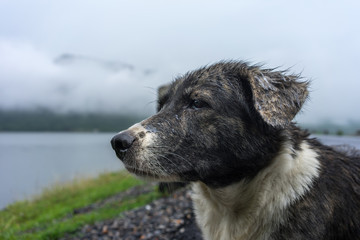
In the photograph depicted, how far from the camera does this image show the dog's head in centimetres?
284

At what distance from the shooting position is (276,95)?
9.43 ft

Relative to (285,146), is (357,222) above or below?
below

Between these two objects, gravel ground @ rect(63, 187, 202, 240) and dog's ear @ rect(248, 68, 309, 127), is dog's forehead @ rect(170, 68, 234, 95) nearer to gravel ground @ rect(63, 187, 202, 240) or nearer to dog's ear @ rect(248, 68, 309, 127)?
dog's ear @ rect(248, 68, 309, 127)

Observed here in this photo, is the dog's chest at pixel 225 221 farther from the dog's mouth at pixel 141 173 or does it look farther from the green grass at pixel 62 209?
the green grass at pixel 62 209

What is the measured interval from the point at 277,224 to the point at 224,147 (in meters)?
0.87

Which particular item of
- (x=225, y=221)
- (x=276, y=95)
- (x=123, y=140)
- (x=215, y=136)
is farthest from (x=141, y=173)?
(x=276, y=95)

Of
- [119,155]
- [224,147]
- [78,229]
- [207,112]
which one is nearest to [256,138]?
[224,147]

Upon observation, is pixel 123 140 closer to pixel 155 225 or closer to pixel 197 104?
pixel 197 104

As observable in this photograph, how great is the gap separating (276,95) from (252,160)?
66 cm

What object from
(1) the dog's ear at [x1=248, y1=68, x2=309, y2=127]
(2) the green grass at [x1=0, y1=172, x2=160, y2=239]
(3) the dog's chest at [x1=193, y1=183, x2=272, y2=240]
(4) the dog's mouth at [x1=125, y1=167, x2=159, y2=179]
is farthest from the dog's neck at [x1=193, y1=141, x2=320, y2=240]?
(2) the green grass at [x1=0, y1=172, x2=160, y2=239]

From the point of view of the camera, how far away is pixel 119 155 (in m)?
2.88

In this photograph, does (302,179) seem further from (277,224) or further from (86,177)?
(86,177)

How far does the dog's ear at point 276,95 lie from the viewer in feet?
8.98

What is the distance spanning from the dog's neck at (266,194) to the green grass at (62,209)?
1.67 meters
